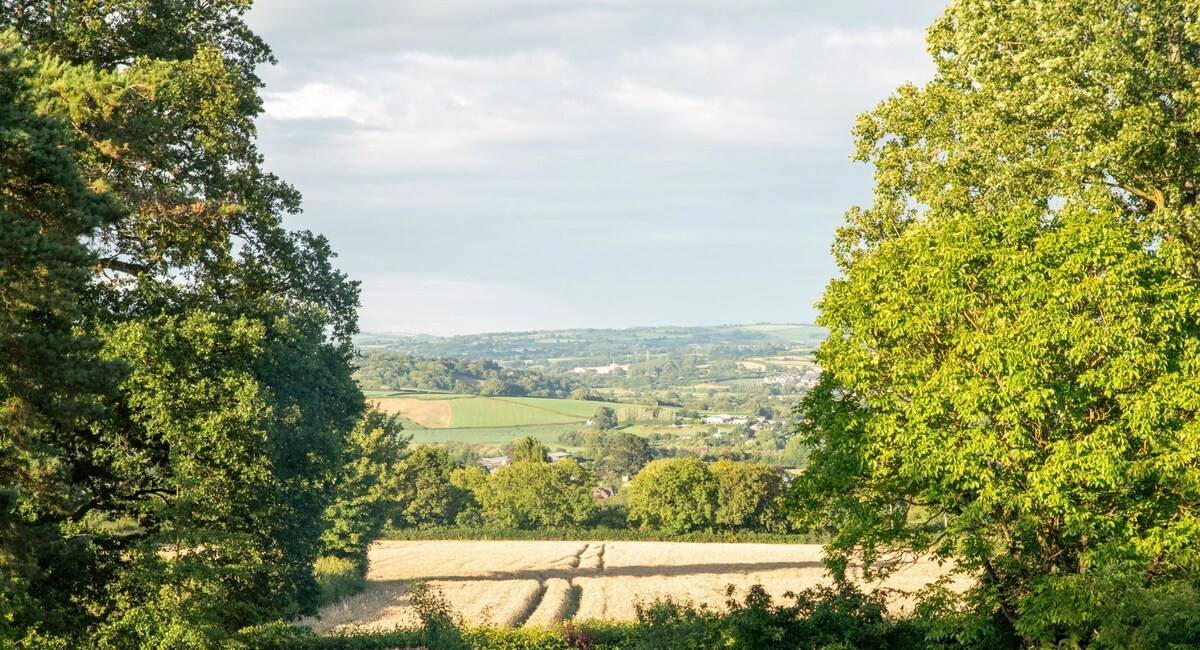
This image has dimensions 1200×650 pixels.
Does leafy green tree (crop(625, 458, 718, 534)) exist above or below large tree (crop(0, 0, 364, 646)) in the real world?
below

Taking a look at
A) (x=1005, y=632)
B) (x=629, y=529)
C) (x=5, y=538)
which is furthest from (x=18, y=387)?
(x=629, y=529)

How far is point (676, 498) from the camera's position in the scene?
89.6 meters

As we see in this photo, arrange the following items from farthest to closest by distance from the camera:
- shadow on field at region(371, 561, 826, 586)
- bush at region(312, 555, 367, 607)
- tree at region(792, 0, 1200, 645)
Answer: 1. shadow on field at region(371, 561, 826, 586)
2. bush at region(312, 555, 367, 607)
3. tree at region(792, 0, 1200, 645)

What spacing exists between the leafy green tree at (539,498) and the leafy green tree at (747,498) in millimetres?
14248

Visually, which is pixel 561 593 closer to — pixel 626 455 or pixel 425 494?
pixel 425 494

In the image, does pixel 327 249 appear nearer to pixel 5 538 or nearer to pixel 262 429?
pixel 262 429

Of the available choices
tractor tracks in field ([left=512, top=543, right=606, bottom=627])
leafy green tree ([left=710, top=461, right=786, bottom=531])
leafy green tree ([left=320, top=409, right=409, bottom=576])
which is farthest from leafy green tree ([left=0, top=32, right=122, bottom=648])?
leafy green tree ([left=710, top=461, right=786, bottom=531])

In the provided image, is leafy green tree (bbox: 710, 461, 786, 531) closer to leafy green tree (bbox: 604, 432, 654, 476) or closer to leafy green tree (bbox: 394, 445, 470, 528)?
leafy green tree (bbox: 394, 445, 470, 528)

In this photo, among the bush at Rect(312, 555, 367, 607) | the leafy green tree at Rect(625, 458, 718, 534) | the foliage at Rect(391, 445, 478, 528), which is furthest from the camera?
the foliage at Rect(391, 445, 478, 528)

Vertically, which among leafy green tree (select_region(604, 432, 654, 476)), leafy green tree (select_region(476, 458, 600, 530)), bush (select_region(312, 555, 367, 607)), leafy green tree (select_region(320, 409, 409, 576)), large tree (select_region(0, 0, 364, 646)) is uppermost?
large tree (select_region(0, 0, 364, 646))

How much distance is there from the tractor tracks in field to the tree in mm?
19926

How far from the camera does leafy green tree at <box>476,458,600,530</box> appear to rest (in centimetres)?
9444

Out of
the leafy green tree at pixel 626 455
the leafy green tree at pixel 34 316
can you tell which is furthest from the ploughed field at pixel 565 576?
the leafy green tree at pixel 626 455

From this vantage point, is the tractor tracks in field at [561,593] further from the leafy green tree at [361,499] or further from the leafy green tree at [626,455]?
the leafy green tree at [626,455]
